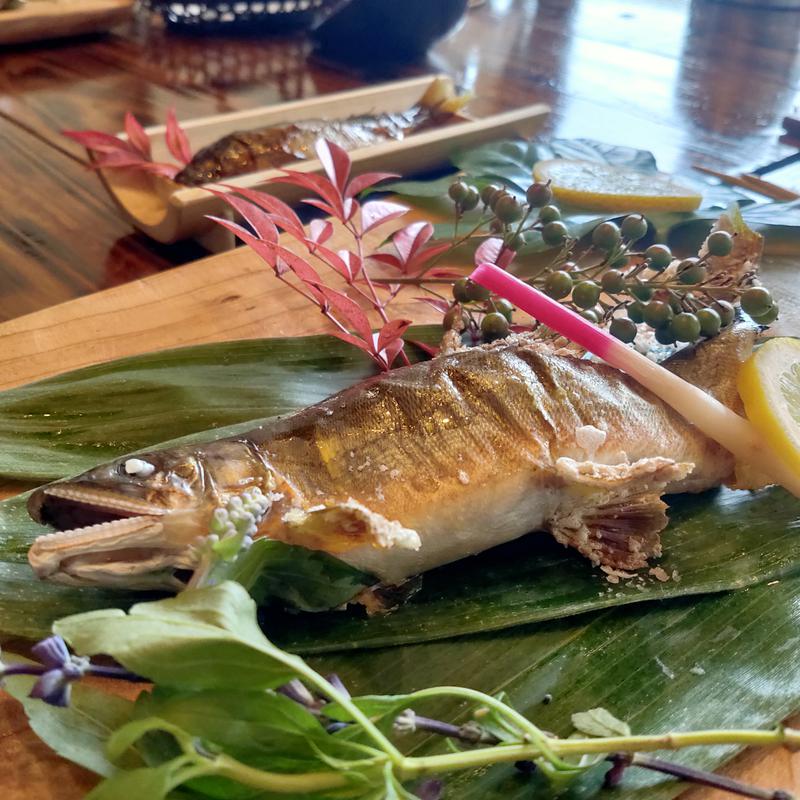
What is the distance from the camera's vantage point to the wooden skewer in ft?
9.95

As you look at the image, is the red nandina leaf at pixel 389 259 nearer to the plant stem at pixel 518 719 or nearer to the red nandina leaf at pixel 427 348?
the red nandina leaf at pixel 427 348

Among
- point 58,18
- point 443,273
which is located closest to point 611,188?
point 443,273

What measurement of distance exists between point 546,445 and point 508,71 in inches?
154

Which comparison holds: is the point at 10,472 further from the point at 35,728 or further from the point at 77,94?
the point at 77,94

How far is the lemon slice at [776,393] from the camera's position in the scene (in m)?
1.50

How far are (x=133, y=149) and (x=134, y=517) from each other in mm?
2063

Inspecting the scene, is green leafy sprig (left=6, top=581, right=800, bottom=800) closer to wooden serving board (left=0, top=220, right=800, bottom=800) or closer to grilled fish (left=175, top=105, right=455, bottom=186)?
wooden serving board (left=0, top=220, right=800, bottom=800)

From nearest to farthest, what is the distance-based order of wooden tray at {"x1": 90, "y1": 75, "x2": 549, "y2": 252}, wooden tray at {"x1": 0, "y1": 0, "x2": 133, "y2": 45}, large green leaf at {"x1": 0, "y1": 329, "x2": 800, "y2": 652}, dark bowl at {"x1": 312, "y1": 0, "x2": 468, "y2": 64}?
1. large green leaf at {"x1": 0, "y1": 329, "x2": 800, "y2": 652}
2. wooden tray at {"x1": 90, "y1": 75, "x2": 549, "y2": 252}
3. wooden tray at {"x1": 0, "y1": 0, "x2": 133, "y2": 45}
4. dark bowl at {"x1": 312, "y1": 0, "x2": 468, "y2": 64}

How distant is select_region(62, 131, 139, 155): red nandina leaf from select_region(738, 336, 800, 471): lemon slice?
2.26 meters

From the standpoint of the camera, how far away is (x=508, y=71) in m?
4.71

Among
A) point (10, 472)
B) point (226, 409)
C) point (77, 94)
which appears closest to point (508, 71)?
point (77, 94)

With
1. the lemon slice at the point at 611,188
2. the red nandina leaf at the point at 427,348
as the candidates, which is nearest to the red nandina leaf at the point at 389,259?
the red nandina leaf at the point at 427,348

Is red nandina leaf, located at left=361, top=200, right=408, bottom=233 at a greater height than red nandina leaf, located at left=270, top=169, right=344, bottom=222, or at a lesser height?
lesser

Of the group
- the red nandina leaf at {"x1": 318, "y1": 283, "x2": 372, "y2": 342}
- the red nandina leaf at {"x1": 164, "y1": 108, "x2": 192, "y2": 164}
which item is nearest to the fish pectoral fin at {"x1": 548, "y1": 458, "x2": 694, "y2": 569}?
the red nandina leaf at {"x1": 318, "y1": 283, "x2": 372, "y2": 342}
